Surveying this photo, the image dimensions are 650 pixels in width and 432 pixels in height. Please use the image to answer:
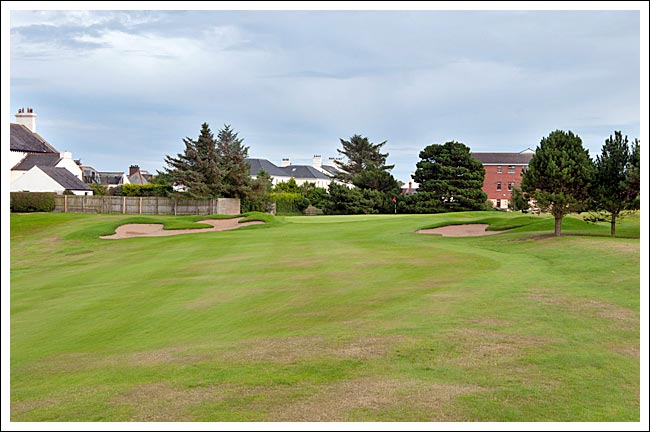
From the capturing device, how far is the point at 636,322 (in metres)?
11.4

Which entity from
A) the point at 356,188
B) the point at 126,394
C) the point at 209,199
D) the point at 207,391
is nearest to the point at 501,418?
the point at 207,391

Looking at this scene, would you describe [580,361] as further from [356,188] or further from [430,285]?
[356,188]

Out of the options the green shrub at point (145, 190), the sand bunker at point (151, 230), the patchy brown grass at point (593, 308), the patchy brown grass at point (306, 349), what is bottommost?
the patchy brown grass at point (306, 349)

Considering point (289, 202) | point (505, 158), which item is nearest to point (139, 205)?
point (289, 202)

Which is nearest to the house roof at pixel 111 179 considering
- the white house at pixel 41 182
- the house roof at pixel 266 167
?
the house roof at pixel 266 167

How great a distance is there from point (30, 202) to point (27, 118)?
27440 millimetres

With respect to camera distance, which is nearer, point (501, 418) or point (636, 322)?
point (501, 418)

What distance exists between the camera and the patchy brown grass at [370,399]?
6965 millimetres

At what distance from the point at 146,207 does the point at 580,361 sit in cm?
5145

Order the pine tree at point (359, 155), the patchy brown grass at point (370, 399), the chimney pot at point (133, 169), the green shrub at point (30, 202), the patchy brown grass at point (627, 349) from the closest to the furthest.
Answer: the patchy brown grass at point (370, 399)
the patchy brown grass at point (627, 349)
the green shrub at point (30, 202)
the pine tree at point (359, 155)
the chimney pot at point (133, 169)

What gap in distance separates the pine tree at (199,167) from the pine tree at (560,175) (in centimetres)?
3561

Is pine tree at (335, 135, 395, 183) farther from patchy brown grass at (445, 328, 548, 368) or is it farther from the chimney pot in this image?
patchy brown grass at (445, 328, 548, 368)

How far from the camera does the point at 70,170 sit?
2958 inches

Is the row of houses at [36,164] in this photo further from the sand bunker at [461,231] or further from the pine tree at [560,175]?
the pine tree at [560,175]
